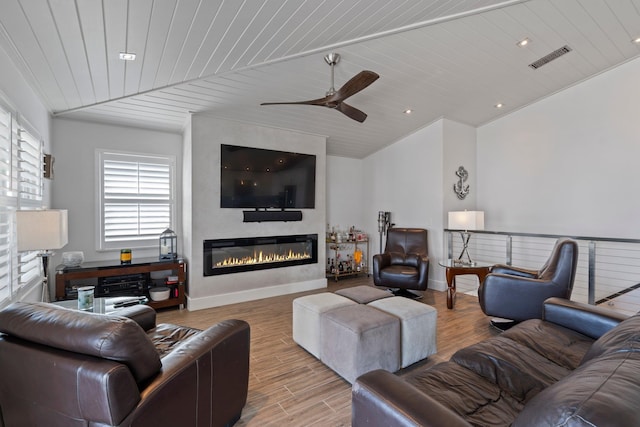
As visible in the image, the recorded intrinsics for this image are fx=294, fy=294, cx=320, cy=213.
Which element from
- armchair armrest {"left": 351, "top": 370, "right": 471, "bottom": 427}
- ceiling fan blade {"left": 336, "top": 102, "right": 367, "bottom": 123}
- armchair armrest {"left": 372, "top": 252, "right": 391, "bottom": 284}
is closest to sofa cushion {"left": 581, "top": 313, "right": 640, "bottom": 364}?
armchair armrest {"left": 351, "top": 370, "right": 471, "bottom": 427}

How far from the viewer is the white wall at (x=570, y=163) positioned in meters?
4.09

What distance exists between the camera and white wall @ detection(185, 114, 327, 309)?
400 cm

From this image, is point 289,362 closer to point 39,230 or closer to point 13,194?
point 39,230

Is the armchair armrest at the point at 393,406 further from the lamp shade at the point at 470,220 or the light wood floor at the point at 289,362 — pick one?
→ the lamp shade at the point at 470,220

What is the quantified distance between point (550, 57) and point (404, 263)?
10.9 ft

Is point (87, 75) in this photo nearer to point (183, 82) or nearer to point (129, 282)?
point (183, 82)

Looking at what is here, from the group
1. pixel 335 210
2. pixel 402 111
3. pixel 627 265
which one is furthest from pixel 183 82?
pixel 627 265

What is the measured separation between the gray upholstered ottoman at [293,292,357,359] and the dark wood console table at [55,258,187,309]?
198 cm

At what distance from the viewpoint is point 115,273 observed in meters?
3.60

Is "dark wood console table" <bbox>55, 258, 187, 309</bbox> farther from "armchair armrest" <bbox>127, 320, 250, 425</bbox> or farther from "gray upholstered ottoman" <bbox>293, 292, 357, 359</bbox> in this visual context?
"armchair armrest" <bbox>127, 320, 250, 425</bbox>

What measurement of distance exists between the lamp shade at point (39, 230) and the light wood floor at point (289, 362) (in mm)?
1784

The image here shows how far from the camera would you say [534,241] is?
15.9ft

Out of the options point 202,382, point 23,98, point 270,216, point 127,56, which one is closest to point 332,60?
point 127,56

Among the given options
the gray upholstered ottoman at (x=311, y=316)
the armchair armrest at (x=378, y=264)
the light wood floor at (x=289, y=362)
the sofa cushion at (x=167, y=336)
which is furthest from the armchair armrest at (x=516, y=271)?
the sofa cushion at (x=167, y=336)
